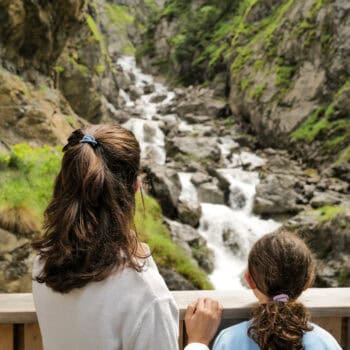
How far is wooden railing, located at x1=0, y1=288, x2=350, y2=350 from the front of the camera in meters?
1.99

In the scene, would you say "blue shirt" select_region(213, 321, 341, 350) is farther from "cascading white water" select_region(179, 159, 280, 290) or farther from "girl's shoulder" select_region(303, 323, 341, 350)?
"cascading white water" select_region(179, 159, 280, 290)

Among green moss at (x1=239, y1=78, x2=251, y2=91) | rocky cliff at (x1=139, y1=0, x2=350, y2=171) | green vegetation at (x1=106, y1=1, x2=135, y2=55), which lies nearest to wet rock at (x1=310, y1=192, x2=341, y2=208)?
rocky cliff at (x1=139, y1=0, x2=350, y2=171)

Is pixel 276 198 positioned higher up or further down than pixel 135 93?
higher up

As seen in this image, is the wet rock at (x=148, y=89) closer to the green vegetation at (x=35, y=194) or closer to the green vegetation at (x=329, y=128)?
the green vegetation at (x=329, y=128)

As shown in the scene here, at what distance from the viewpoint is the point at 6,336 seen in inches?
79.8

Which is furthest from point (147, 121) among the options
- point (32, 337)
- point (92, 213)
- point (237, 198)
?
point (92, 213)

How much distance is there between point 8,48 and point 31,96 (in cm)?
154

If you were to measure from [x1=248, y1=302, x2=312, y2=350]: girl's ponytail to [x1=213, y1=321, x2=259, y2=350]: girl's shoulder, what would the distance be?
0.05 m

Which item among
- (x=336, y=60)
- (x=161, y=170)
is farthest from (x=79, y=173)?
(x=336, y=60)

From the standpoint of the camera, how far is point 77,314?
1.52 meters

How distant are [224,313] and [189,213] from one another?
12850mm

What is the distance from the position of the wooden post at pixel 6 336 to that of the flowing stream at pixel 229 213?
34.9 ft

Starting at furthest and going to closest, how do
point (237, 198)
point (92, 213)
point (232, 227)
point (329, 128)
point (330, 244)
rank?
1. point (329, 128)
2. point (237, 198)
3. point (232, 227)
4. point (330, 244)
5. point (92, 213)

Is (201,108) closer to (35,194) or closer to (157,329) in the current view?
(35,194)
